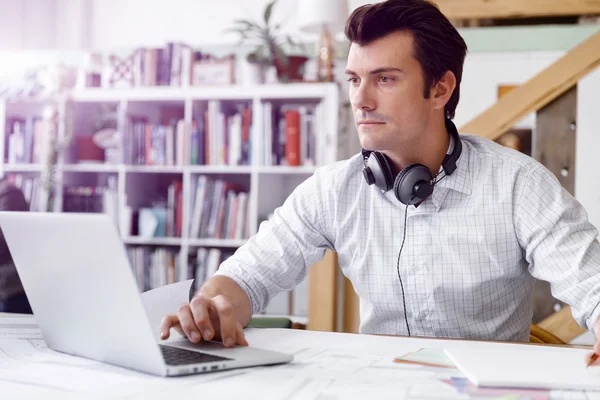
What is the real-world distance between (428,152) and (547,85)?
2.65 ft

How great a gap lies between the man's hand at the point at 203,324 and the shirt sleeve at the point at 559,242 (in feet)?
2.01

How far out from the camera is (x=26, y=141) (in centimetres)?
375

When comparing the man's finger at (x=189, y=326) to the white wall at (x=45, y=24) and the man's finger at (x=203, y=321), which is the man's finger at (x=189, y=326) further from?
the white wall at (x=45, y=24)

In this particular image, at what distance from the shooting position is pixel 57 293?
2.76ft

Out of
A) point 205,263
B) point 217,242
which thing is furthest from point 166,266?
point 217,242

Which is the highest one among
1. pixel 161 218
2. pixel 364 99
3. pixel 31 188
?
pixel 364 99

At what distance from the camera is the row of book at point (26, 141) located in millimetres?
3713

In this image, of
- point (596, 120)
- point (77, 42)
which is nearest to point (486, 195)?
point (596, 120)

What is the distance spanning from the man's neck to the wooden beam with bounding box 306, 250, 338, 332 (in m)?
0.82

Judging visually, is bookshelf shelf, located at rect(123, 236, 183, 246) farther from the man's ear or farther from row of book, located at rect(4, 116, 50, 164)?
the man's ear

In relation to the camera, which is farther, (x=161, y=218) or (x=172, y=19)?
(x=172, y=19)

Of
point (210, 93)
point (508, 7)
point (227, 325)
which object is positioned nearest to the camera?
point (227, 325)

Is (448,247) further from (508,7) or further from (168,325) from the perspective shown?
(508,7)

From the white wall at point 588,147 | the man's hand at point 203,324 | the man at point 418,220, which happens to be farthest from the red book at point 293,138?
the man's hand at point 203,324
